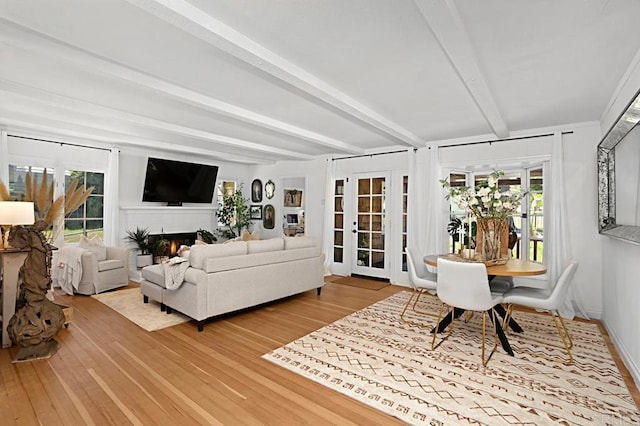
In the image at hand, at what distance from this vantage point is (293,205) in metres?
7.84

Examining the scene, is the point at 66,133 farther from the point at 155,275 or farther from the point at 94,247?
the point at 155,275

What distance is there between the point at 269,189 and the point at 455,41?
6.49 meters

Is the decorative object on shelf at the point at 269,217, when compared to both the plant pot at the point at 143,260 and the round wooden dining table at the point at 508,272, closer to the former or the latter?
the plant pot at the point at 143,260

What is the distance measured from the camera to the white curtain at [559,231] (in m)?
4.35

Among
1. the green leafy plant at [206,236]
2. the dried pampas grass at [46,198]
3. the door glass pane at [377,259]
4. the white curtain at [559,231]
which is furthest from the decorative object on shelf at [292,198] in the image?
the white curtain at [559,231]

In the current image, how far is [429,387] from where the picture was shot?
254 centimetres

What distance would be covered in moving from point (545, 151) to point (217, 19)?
457 centimetres

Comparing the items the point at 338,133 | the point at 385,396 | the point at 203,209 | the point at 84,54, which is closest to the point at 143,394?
the point at 385,396

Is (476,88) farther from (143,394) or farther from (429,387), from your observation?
(143,394)

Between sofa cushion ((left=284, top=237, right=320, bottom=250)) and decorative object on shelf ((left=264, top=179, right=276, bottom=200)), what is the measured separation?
328 cm

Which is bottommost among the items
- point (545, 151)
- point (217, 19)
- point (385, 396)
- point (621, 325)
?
point (385, 396)

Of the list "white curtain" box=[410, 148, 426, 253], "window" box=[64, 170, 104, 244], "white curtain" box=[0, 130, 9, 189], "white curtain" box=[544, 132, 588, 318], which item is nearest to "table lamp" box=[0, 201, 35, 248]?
"white curtain" box=[0, 130, 9, 189]

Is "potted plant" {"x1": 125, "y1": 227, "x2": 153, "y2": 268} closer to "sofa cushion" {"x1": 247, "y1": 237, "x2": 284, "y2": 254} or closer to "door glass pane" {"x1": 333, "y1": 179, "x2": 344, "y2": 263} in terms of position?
"sofa cushion" {"x1": 247, "y1": 237, "x2": 284, "y2": 254}

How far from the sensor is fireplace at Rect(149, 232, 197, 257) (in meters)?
6.86
